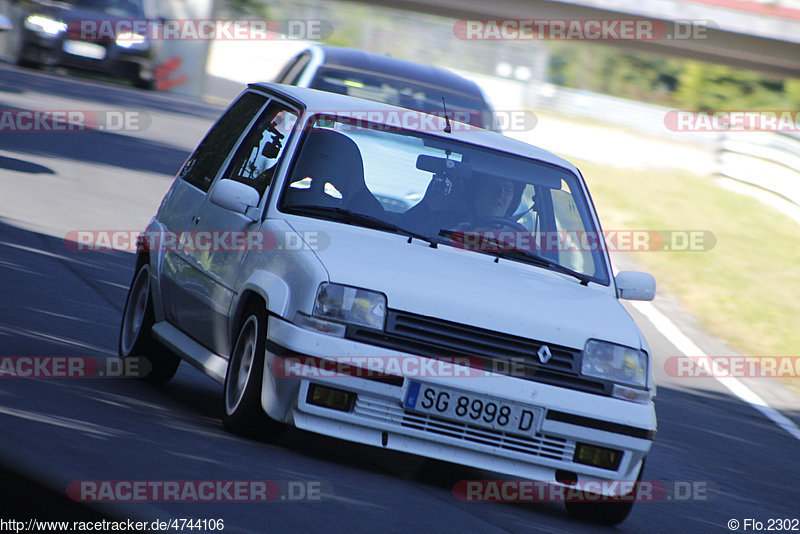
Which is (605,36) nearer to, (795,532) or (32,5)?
(32,5)

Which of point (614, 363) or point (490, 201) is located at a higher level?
point (490, 201)

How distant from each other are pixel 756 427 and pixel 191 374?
13.1 feet

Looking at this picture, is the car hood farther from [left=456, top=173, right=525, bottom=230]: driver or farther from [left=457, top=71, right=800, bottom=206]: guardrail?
[left=457, top=71, right=800, bottom=206]: guardrail

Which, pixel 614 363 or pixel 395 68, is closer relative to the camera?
pixel 614 363

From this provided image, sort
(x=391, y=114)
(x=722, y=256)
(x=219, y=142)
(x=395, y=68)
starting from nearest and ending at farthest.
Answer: (x=391, y=114) → (x=219, y=142) → (x=395, y=68) → (x=722, y=256)

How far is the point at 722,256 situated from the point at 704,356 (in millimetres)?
8415

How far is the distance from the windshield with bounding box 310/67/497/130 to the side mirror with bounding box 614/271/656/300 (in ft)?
18.8

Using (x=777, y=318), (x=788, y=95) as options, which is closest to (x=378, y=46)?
(x=788, y=95)

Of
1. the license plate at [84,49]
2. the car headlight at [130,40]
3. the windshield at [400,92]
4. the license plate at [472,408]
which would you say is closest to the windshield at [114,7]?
the car headlight at [130,40]

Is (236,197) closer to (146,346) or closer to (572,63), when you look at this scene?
(146,346)

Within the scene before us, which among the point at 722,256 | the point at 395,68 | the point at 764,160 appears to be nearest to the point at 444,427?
the point at 395,68

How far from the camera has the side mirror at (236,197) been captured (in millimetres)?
6246

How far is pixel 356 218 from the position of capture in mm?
6266

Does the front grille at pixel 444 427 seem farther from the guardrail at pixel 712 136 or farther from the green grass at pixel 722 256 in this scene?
the guardrail at pixel 712 136
